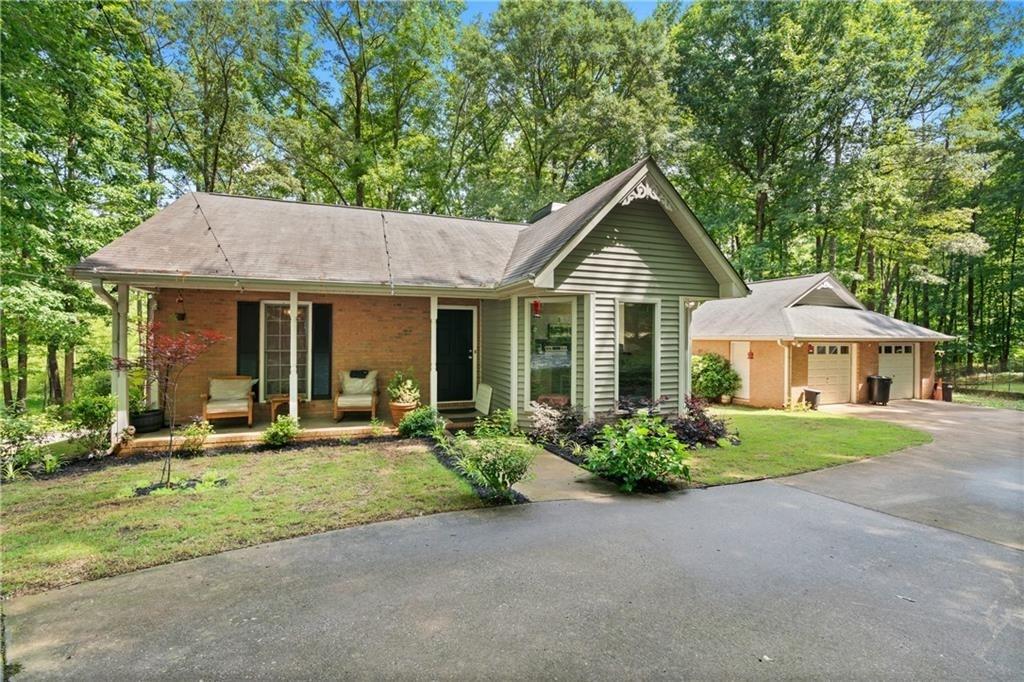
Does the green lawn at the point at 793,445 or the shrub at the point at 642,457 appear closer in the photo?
the shrub at the point at 642,457

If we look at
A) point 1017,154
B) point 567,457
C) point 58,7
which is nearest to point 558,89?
point 58,7

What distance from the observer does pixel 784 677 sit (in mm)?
2596

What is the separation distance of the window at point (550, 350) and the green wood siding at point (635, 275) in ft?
1.66

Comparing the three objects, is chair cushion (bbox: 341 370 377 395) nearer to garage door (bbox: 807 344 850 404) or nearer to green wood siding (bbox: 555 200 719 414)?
green wood siding (bbox: 555 200 719 414)

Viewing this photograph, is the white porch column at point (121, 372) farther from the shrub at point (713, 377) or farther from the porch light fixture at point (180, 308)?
the shrub at point (713, 377)

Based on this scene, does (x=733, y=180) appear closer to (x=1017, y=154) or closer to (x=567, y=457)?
(x=1017, y=154)

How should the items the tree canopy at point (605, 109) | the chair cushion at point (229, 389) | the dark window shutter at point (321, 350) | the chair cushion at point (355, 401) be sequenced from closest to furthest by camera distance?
the chair cushion at point (229, 389), the chair cushion at point (355, 401), the dark window shutter at point (321, 350), the tree canopy at point (605, 109)

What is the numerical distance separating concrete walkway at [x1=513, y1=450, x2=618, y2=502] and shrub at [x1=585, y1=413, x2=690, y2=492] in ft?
0.86

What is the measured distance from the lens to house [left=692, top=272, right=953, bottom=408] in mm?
13984

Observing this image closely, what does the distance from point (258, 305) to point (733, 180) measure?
2344 cm

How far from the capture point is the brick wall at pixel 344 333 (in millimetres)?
8805

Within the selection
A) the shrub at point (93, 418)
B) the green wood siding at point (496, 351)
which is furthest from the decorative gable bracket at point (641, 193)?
the shrub at point (93, 418)

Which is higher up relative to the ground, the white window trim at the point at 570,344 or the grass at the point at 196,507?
the white window trim at the point at 570,344

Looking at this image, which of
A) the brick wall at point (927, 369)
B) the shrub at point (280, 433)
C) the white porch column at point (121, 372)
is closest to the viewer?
the white porch column at point (121, 372)
